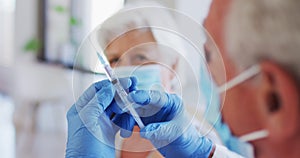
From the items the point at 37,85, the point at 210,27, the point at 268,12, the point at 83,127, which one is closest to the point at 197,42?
the point at 210,27

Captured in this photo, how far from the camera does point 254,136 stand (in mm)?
600

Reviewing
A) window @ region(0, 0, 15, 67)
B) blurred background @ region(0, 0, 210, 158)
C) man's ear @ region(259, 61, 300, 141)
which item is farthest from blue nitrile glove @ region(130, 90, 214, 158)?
window @ region(0, 0, 15, 67)

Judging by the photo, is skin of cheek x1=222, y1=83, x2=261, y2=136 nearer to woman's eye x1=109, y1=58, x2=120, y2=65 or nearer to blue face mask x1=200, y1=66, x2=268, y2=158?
blue face mask x1=200, y1=66, x2=268, y2=158

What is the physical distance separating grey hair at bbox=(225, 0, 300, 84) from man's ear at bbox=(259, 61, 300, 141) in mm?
12

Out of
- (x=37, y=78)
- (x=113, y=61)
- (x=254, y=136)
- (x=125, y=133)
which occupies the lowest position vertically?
(x=254, y=136)


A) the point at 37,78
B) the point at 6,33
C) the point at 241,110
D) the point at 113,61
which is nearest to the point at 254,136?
the point at 241,110

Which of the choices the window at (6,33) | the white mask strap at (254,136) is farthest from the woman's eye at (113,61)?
the window at (6,33)

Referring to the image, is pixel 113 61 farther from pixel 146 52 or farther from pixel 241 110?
pixel 241 110

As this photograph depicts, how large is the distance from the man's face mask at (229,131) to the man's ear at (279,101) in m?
0.02

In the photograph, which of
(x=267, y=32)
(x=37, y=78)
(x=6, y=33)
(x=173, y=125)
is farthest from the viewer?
(x=6, y=33)

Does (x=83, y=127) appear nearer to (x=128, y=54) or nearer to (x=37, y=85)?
(x=128, y=54)

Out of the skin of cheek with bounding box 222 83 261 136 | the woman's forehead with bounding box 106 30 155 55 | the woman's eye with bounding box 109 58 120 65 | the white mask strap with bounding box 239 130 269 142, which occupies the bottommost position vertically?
the white mask strap with bounding box 239 130 269 142

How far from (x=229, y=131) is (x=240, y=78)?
94mm

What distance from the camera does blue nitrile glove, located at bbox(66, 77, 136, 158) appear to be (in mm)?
681
